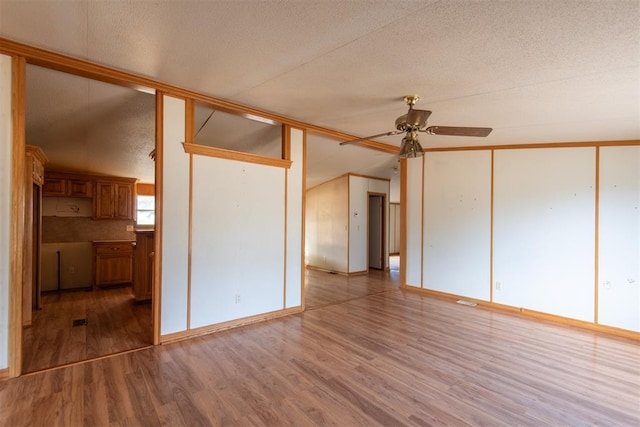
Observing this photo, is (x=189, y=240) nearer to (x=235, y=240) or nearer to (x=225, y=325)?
(x=235, y=240)

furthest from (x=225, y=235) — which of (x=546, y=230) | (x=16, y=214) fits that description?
(x=546, y=230)

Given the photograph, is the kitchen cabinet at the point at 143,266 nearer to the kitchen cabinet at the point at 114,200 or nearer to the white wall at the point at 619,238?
the kitchen cabinet at the point at 114,200

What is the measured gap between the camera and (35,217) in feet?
13.8

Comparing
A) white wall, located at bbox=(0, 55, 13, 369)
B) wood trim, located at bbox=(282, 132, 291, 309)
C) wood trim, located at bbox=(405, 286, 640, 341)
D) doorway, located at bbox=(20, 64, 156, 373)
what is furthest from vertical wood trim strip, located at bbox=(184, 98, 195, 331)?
wood trim, located at bbox=(405, 286, 640, 341)

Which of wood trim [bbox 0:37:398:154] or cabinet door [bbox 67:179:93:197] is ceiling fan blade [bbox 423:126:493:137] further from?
cabinet door [bbox 67:179:93:197]

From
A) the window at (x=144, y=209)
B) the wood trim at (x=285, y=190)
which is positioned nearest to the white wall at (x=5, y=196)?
the wood trim at (x=285, y=190)

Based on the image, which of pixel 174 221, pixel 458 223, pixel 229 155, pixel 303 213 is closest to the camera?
pixel 174 221

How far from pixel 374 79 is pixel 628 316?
420 cm

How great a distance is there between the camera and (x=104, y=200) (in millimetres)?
5980

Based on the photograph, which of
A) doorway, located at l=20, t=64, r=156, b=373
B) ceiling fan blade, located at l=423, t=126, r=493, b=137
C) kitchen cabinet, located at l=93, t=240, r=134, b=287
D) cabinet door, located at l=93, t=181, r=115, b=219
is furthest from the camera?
cabinet door, located at l=93, t=181, r=115, b=219

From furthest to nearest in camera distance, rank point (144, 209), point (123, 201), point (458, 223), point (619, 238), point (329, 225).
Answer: point (329, 225)
point (144, 209)
point (123, 201)
point (458, 223)
point (619, 238)

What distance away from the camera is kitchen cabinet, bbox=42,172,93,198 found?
5.49 meters

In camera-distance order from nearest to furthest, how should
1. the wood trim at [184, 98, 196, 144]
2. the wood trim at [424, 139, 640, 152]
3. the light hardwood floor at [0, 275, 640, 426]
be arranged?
the light hardwood floor at [0, 275, 640, 426]
the wood trim at [184, 98, 196, 144]
the wood trim at [424, 139, 640, 152]

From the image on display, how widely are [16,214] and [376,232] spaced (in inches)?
269
